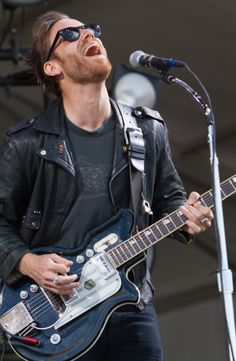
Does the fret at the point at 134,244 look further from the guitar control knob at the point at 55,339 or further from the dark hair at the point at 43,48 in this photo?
the dark hair at the point at 43,48

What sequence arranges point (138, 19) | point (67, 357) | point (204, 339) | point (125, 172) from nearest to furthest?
point (67, 357), point (125, 172), point (138, 19), point (204, 339)

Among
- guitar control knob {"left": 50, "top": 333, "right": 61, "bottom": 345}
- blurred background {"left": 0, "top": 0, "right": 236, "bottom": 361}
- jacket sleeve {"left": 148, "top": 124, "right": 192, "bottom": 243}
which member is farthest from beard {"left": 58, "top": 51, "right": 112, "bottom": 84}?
blurred background {"left": 0, "top": 0, "right": 236, "bottom": 361}

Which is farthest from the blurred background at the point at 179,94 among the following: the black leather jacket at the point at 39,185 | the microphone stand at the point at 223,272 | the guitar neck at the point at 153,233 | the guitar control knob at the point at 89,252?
the microphone stand at the point at 223,272

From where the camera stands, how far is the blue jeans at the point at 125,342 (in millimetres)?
3084

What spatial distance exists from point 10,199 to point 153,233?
52 cm

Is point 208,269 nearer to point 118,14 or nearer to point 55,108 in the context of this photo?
point 118,14

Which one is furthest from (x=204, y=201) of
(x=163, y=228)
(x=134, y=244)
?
(x=134, y=244)

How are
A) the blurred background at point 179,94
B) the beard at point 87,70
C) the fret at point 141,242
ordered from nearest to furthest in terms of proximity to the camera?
the fret at point 141,242
the beard at point 87,70
the blurred background at point 179,94

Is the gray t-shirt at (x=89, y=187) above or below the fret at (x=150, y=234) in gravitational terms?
above

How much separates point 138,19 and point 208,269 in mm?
1886

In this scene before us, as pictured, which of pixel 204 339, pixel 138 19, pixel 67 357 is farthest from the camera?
pixel 204 339

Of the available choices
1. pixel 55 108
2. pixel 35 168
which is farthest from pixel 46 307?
pixel 55 108

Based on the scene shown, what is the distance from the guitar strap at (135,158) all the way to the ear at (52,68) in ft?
0.99

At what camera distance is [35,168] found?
327 centimetres
